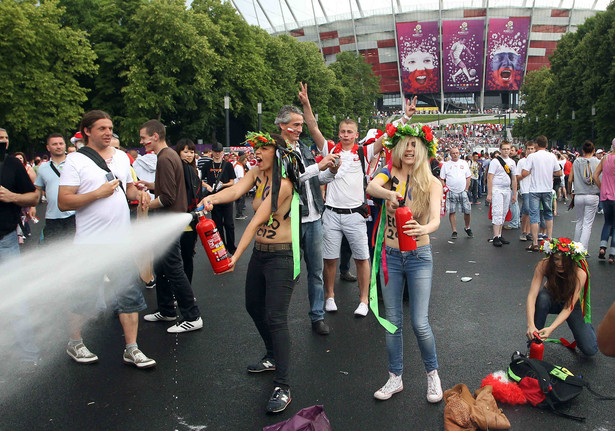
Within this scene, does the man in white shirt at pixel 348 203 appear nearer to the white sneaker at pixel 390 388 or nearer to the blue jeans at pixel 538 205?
the white sneaker at pixel 390 388

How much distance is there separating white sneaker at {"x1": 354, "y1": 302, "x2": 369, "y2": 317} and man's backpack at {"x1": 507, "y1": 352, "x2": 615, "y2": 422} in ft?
6.98

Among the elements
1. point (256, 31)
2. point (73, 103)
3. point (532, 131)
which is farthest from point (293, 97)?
point (532, 131)

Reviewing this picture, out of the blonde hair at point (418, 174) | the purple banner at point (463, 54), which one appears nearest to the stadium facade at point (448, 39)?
the purple banner at point (463, 54)

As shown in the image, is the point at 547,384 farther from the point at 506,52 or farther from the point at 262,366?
the point at 506,52

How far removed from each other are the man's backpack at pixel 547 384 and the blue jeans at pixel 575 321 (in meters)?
0.69

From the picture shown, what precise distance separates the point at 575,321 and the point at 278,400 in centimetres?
278

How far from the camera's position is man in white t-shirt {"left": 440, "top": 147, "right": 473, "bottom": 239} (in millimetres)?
11797

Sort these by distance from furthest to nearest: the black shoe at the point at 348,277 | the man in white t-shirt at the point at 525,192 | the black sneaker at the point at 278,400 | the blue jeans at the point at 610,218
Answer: the man in white t-shirt at the point at 525,192 → the blue jeans at the point at 610,218 → the black shoe at the point at 348,277 → the black sneaker at the point at 278,400

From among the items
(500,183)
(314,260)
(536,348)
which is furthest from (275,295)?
(500,183)

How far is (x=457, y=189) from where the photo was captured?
11.8 metres

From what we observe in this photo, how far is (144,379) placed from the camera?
14.8ft

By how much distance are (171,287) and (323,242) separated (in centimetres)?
178

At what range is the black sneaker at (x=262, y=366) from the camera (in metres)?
4.62

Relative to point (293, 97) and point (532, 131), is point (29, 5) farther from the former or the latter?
point (532, 131)
